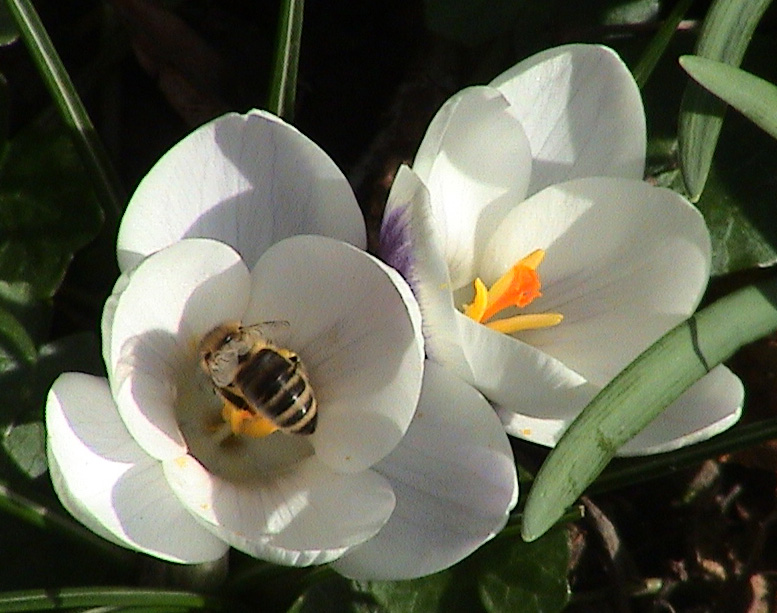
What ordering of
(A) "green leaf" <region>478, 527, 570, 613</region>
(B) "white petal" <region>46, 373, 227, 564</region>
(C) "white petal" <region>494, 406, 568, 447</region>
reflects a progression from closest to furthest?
(B) "white petal" <region>46, 373, 227, 564</region>
(C) "white petal" <region>494, 406, 568, 447</region>
(A) "green leaf" <region>478, 527, 570, 613</region>

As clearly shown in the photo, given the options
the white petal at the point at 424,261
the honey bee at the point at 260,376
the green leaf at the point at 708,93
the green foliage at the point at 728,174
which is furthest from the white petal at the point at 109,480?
the green foliage at the point at 728,174

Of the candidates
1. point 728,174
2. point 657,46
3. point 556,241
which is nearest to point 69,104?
point 556,241

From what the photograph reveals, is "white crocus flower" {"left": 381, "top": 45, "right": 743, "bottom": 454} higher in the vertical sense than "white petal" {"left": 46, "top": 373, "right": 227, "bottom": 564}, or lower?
higher

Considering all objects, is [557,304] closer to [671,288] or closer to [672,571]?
[671,288]

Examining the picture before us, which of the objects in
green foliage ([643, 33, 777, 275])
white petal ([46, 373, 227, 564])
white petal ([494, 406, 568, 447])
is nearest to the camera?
white petal ([46, 373, 227, 564])

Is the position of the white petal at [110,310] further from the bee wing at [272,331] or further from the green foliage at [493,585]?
the green foliage at [493,585]

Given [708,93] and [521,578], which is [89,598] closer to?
[521,578]

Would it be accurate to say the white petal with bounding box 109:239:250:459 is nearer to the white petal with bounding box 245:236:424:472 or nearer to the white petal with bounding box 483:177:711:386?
the white petal with bounding box 245:236:424:472

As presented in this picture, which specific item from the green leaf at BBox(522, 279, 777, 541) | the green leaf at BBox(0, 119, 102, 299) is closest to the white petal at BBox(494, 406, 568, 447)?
the green leaf at BBox(522, 279, 777, 541)
